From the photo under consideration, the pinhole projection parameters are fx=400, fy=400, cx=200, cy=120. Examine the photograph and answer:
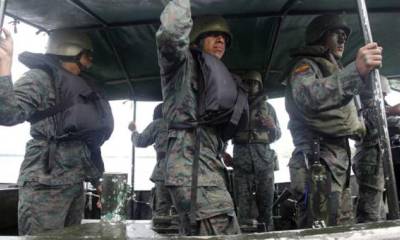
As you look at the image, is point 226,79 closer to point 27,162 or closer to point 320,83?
point 320,83

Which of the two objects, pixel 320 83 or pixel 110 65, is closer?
pixel 320 83

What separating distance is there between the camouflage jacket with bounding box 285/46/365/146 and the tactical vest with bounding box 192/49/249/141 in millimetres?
580

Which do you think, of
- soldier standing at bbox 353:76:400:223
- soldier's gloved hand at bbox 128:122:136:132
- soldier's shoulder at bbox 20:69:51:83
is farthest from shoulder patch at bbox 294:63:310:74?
soldier's gloved hand at bbox 128:122:136:132

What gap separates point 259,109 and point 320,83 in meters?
3.29

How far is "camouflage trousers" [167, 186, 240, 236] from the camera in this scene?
101 inches

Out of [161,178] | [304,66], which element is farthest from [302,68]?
[161,178]

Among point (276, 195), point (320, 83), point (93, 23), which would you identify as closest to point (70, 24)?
point (93, 23)

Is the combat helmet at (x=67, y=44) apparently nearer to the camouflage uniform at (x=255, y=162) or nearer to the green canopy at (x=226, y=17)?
the green canopy at (x=226, y=17)

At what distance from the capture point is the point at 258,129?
6.25 m

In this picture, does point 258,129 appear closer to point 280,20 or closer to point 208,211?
point 280,20

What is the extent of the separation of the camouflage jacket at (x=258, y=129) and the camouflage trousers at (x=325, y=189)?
2.61 metres

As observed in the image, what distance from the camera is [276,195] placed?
23.8 feet

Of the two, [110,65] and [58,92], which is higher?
[110,65]

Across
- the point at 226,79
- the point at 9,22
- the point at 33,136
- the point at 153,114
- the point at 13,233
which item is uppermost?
the point at 9,22
